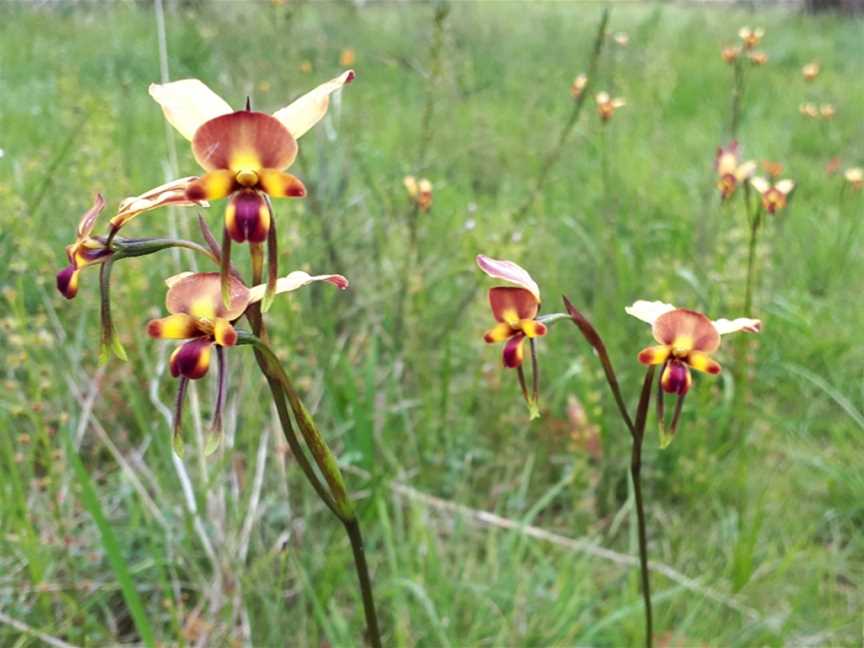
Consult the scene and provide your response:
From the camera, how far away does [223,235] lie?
60 cm

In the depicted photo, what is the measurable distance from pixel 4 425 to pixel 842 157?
3617 mm

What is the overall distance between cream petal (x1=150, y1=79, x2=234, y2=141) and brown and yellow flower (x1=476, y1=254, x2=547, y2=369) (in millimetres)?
241

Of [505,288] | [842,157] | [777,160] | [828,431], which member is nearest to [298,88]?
[828,431]

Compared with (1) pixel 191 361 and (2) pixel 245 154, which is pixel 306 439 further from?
(2) pixel 245 154

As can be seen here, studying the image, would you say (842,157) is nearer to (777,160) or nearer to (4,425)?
(777,160)

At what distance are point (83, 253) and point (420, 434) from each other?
131 cm

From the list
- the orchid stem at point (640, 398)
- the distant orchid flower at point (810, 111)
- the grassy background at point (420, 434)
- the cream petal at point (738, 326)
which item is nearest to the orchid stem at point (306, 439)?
the orchid stem at point (640, 398)

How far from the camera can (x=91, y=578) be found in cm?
149

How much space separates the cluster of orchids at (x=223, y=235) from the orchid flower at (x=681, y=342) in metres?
0.29

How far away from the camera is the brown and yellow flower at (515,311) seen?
0.73m

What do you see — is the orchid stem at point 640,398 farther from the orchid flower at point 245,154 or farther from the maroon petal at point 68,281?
the maroon petal at point 68,281

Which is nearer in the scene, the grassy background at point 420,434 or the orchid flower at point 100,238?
the orchid flower at point 100,238

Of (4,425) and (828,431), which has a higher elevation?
(4,425)

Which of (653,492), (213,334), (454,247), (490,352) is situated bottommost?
(653,492)
